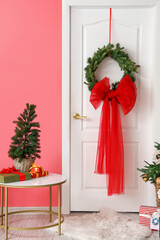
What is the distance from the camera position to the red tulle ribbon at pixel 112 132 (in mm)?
3244

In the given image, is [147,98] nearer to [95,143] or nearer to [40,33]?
[95,143]

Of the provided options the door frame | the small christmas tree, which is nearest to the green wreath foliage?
the door frame

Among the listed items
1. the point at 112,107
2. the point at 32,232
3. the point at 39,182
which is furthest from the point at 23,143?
the point at 112,107

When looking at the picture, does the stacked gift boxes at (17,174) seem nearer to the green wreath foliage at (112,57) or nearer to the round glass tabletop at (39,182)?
the round glass tabletop at (39,182)

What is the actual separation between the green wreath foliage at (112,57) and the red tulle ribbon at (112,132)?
0.08 meters

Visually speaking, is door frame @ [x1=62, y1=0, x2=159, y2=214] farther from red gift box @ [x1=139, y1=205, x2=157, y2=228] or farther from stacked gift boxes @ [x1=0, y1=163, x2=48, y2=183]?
red gift box @ [x1=139, y1=205, x2=157, y2=228]

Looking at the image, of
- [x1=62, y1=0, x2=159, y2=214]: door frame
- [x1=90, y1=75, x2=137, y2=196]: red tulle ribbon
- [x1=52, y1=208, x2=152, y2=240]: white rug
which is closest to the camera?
[x1=52, y1=208, x2=152, y2=240]: white rug

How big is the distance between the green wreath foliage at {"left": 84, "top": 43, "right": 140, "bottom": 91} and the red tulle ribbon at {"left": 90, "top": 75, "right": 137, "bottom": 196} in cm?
8

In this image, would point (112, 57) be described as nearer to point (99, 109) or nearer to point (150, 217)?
point (99, 109)

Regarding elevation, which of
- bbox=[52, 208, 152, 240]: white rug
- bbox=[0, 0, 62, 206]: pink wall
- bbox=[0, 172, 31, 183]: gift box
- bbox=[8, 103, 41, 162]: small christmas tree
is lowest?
A: bbox=[52, 208, 152, 240]: white rug

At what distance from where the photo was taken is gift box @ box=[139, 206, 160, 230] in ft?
9.28

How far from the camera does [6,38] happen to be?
3393mm

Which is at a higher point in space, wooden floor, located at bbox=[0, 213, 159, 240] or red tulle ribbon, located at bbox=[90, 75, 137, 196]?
red tulle ribbon, located at bbox=[90, 75, 137, 196]

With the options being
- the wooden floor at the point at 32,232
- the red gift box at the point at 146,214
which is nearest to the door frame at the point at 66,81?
the wooden floor at the point at 32,232
